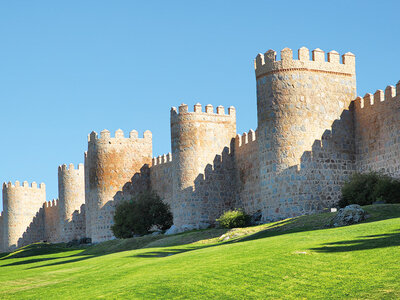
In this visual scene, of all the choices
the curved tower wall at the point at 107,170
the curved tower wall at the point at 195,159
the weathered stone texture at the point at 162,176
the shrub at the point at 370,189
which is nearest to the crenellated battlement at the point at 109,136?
the curved tower wall at the point at 107,170

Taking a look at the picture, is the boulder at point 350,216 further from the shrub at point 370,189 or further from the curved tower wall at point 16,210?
the curved tower wall at point 16,210

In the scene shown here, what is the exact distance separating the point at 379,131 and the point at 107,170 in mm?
19126

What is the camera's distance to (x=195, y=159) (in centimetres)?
3494

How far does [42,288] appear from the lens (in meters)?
15.3

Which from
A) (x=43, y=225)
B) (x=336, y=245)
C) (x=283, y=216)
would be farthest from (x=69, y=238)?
(x=336, y=245)

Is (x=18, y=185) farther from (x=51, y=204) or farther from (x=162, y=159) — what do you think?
(x=162, y=159)

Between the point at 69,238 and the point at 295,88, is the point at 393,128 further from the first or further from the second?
the point at 69,238

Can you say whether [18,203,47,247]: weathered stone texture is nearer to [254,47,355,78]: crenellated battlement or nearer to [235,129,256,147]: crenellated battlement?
[235,129,256,147]: crenellated battlement

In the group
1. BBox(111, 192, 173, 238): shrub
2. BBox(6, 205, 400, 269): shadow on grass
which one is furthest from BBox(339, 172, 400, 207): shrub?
BBox(111, 192, 173, 238): shrub

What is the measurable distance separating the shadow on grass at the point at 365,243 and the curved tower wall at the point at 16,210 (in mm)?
47424

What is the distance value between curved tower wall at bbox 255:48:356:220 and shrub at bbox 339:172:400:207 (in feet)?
4.59

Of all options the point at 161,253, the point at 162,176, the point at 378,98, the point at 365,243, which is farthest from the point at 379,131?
the point at 162,176

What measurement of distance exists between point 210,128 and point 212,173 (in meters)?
2.37

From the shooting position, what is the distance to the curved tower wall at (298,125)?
27.6 meters
